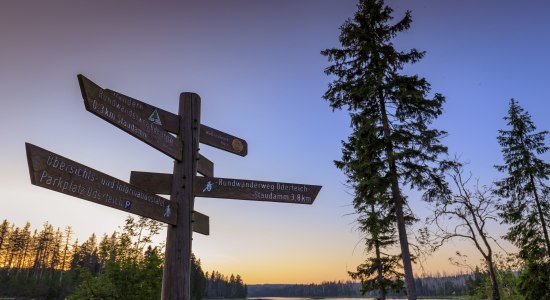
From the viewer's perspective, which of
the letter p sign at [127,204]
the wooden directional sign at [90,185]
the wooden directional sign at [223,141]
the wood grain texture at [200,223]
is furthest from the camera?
the wooden directional sign at [223,141]

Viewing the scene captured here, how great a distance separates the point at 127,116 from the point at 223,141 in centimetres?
180

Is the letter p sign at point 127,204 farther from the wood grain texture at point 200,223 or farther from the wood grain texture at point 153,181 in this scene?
the wood grain texture at point 200,223

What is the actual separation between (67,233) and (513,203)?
111 metres

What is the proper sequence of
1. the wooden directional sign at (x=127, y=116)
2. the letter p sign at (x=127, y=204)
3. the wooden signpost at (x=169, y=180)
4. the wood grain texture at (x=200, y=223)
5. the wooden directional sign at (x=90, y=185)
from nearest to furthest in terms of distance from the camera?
the wooden directional sign at (x=90, y=185)
the wooden signpost at (x=169, y=180)
the wooden directional sign at (x=127, y=116)
the letter p sign at (x=127, y=204)
the wood grain texture at (x=200, y=223)

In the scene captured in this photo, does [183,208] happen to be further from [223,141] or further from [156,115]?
[223,141]

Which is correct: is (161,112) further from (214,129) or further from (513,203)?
(513,203)

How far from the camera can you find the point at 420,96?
45.5 ft

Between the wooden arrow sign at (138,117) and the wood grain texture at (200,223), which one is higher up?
the wooden arrow sign at (138,117)

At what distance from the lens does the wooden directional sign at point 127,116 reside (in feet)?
11.5

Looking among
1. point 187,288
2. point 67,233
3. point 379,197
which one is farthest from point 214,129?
point 67,233

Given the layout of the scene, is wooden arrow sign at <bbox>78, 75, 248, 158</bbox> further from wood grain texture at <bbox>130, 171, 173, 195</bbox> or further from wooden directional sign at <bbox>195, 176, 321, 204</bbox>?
wooden directional sign at <bbox>195, 176, 321, 204</bbox>

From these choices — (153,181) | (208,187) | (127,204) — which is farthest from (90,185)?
(208,187)

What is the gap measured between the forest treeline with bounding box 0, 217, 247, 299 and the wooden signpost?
11359mm

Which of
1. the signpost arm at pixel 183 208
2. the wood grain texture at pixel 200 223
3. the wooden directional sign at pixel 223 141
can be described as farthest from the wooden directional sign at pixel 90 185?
the wooden directional sign at pixel 223 141
